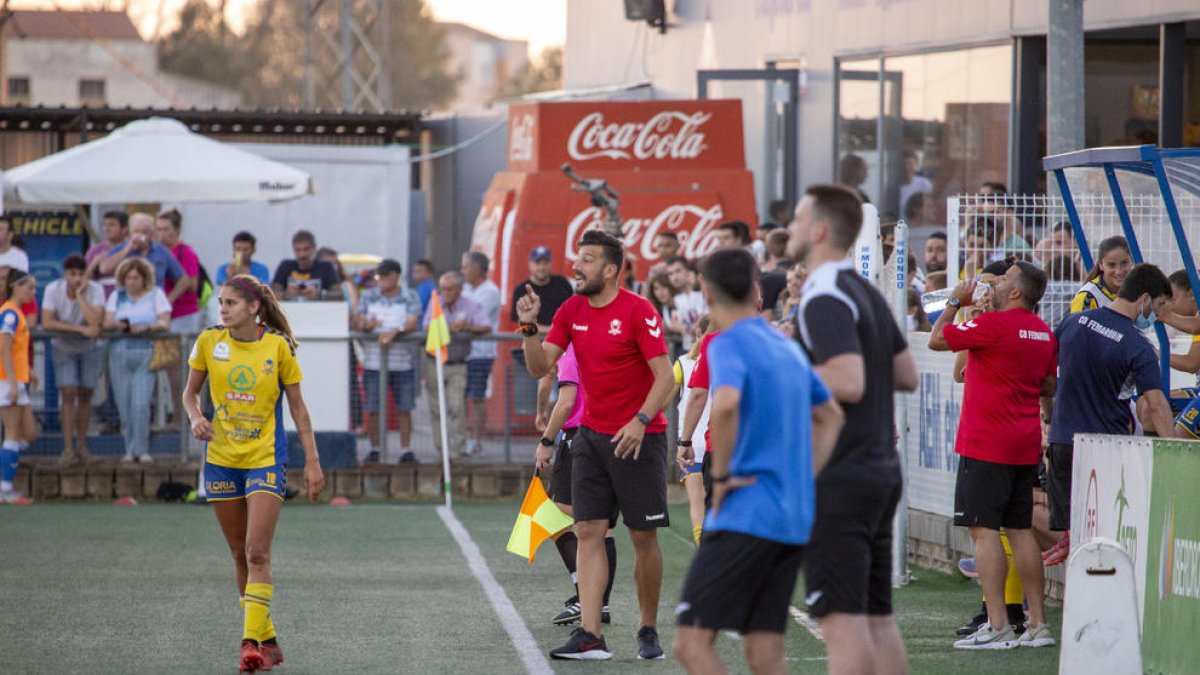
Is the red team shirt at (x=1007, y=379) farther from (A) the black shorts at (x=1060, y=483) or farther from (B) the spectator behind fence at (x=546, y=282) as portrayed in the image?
(B) the spectator behind fence at (x=546, y=282)

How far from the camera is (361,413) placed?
16.5 metres

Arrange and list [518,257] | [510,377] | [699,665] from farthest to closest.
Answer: [518,257] < [510,377] < [699,665]

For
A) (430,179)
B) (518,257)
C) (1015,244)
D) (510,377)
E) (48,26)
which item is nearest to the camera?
(1015,244)

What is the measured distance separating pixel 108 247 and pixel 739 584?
44.6ft

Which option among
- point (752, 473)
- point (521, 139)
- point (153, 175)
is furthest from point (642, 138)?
point (752, 473)

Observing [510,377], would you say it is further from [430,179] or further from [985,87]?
[430,179]

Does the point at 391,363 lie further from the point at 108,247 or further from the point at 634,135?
the point at 634,135

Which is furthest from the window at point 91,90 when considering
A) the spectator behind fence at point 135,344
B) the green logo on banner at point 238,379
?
the green logo on banner at point 238,379

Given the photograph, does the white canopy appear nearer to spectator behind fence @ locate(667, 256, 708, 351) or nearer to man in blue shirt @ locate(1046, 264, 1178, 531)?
spectator behind fence @ locate(667, 256, 708, 351)

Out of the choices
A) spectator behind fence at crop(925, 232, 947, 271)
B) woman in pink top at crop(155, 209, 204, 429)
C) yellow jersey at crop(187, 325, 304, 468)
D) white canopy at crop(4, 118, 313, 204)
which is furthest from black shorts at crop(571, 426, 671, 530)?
white canopy at crop(4, 118, 313, 204)

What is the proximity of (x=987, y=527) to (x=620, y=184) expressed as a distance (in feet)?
39.9

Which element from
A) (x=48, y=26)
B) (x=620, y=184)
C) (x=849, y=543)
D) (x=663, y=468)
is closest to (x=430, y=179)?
(x=620, y=184)

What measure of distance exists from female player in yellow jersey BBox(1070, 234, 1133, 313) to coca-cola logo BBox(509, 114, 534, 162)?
11280 mm

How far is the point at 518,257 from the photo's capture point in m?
20.0
